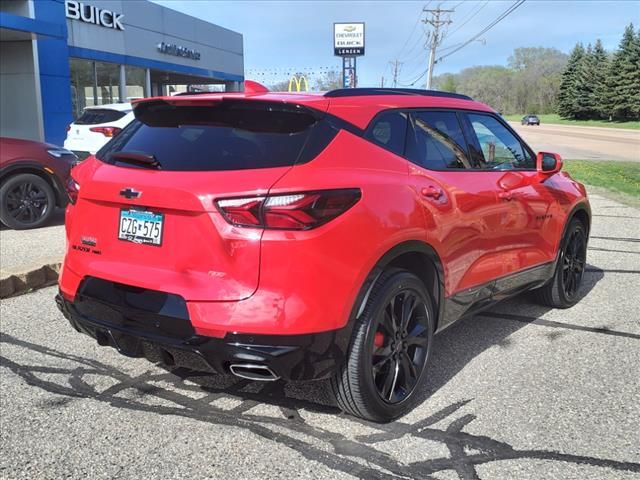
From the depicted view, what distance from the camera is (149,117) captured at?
3.44 meters

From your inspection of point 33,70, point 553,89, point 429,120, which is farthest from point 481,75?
point 429,120

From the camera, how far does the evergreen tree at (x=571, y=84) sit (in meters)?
88.1

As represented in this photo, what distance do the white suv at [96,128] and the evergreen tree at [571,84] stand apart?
3426 inches

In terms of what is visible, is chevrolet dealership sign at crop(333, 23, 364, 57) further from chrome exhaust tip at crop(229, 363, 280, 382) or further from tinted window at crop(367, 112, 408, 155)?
chrome exhaust tip at crop(229, 363, 280, 382)

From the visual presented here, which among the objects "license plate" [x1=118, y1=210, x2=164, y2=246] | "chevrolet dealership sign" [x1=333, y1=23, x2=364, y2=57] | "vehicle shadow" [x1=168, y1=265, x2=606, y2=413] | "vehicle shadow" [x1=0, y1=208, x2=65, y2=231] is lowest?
"vehicle shadow" [x1=168, y1=265, x2=606, y2=413]

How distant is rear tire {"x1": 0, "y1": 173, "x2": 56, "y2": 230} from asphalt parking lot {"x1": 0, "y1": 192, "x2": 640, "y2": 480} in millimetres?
4244

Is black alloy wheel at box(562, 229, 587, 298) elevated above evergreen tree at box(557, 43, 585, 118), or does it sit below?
below

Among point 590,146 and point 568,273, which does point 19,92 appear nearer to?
point 568,273

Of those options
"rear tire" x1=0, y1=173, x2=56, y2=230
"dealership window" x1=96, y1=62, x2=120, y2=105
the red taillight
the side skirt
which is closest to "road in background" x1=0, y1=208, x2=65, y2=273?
"rear tire" x1=0, y1=173, x2=56, y2=230

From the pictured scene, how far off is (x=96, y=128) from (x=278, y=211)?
32.8ft

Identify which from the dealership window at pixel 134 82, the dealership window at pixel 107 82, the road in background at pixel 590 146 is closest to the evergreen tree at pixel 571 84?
the road in background at pixel 590 146

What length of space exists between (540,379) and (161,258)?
2.53 m

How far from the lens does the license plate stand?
2.96 meters

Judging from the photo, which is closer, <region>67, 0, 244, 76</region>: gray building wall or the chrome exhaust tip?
the chrome exhaust tip
